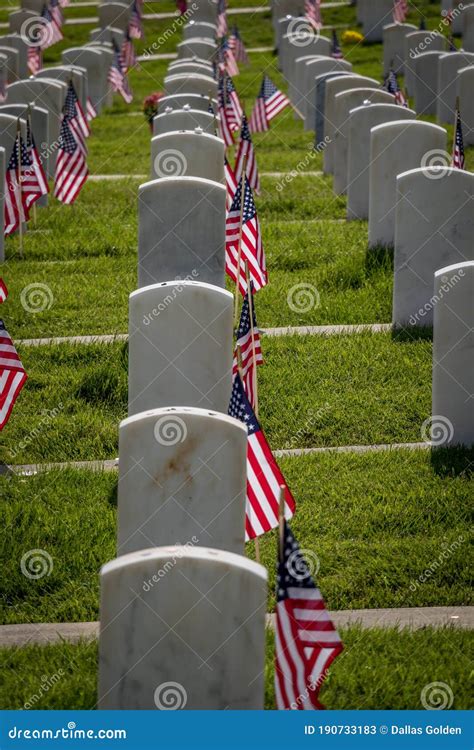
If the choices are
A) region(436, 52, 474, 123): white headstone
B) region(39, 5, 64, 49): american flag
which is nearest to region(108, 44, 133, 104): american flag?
region(39, 5, 64, 49): american flag

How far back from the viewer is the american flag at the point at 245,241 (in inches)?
410

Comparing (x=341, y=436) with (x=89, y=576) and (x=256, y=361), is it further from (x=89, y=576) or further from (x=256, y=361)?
(x=89, y=576)

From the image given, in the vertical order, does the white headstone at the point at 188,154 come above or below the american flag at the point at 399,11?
above

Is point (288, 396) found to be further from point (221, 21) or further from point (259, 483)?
point (221, 21)

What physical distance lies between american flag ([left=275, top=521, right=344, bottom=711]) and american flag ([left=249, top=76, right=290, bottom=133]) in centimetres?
1293

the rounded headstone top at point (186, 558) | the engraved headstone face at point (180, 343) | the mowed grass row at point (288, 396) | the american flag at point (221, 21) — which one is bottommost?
the american flag at point (221, 21)

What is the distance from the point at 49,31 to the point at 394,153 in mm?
16062

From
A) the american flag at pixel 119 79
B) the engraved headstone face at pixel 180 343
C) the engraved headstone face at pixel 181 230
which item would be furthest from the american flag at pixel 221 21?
the engraved headstone face at pixel 180 343

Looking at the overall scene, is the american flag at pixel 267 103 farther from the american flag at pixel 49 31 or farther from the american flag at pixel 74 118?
the american flag at pixel 49 31

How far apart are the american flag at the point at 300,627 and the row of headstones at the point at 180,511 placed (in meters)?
0.09

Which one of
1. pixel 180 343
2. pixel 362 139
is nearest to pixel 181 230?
pixel 180 343

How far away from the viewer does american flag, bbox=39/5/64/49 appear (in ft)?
87.4

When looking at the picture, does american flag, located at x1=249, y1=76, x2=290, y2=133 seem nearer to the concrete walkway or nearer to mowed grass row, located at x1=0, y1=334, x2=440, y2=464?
mowed grass row, located at x1=0, y1=334, x2=440, y2=464

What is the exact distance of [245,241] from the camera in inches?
415
